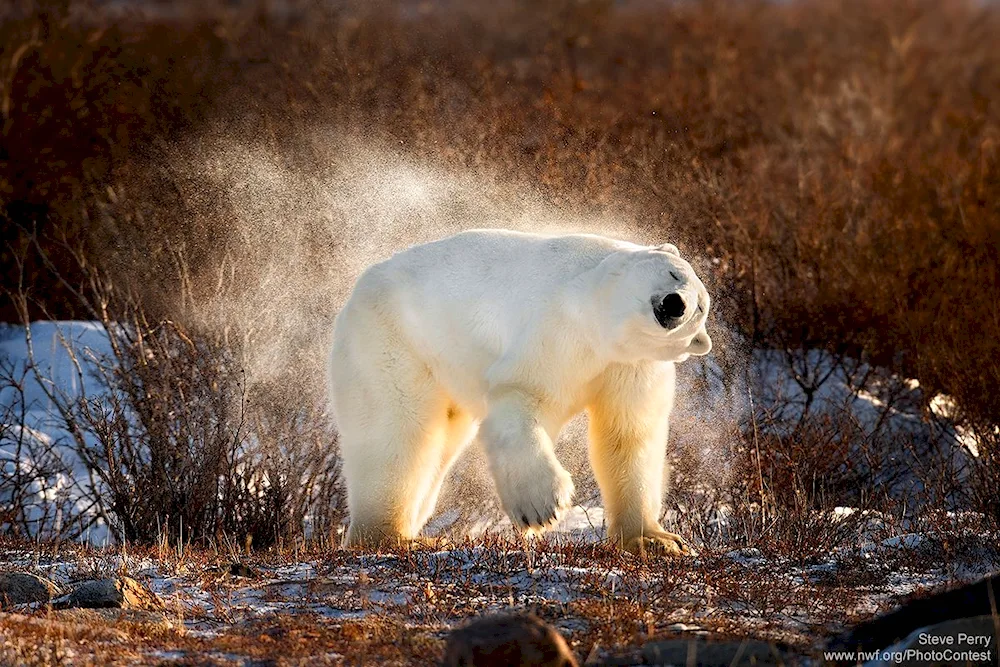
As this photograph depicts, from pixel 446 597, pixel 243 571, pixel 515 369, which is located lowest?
pixel 446 597

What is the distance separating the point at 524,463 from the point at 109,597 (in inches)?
61.5

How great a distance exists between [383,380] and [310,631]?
227 cm

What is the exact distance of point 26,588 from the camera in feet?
14.5

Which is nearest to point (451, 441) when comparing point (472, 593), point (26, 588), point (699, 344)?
point (699, 344)

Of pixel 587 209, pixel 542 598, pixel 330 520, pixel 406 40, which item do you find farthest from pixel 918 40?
pixel 542 598

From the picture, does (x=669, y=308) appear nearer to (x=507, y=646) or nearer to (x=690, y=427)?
A: (x=507, y=646)

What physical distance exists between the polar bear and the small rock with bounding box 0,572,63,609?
1645 mm

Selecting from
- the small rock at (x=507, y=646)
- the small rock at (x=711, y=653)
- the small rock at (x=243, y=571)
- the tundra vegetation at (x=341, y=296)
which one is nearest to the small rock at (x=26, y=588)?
the tundra vegetation at (x=341, y=296)

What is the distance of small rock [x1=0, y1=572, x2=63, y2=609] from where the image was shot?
14.3 ft

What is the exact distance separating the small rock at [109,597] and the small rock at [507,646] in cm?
147

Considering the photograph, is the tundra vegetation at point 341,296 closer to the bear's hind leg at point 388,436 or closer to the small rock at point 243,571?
the small rock at point 243,571

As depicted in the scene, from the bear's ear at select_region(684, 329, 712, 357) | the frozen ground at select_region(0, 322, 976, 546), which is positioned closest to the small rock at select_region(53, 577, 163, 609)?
the bear's ear at select_region(684, 329, 712, 357)

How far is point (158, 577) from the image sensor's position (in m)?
4.71

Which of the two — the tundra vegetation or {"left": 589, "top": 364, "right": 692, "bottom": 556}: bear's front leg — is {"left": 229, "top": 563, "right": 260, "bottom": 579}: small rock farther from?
{"left": 589, "top": 364, "right": 692, "bottom": 556}: bear's front leg
